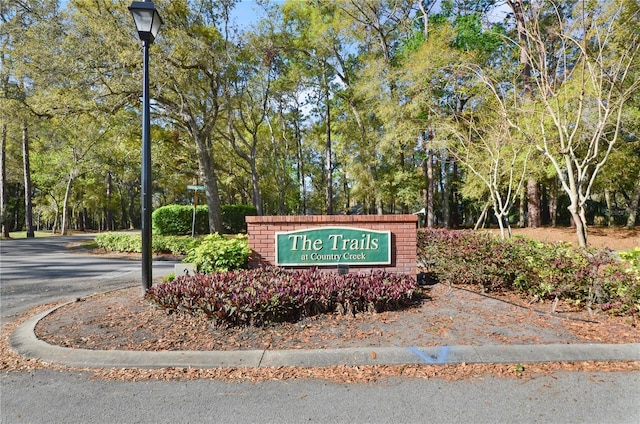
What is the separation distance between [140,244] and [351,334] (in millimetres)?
11880

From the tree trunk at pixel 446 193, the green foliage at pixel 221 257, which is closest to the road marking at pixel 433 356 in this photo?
the green foliage at pixel 221 257

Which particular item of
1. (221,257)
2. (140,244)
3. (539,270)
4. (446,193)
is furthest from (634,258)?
(446,193)

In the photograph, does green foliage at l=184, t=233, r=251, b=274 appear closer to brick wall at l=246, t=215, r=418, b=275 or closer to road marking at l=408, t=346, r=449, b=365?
brick wall at l=246, t=215, r=418, b=275

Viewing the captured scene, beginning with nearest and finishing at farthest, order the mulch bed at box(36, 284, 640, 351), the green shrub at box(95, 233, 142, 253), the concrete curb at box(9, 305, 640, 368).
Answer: the concrete curb at box(9, 305, 640, 368)
the mulch bed at box(36, 284, 640, 351)
the green shrub at box(95, 233, 142, 253)

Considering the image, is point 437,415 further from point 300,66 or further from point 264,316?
point 300,66

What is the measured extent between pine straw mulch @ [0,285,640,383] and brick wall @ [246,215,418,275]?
1067mm

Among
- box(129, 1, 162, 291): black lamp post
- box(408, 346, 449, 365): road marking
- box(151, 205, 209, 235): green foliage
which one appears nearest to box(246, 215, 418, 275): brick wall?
box(129, 1, 162, 291): black lamp post

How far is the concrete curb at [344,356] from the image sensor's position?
3.18m

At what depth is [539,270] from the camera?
4926mm

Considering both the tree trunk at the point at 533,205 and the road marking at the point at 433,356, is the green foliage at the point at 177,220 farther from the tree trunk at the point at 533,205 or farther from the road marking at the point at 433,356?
the tree trunk at the point at 533,205

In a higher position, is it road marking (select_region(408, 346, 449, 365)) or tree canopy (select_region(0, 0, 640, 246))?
tree canopy (select_region(0, 0, 640, 246))

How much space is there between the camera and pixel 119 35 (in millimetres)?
10164

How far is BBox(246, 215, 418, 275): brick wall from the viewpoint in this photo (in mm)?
5574

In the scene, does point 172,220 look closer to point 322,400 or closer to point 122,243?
point 122,243
